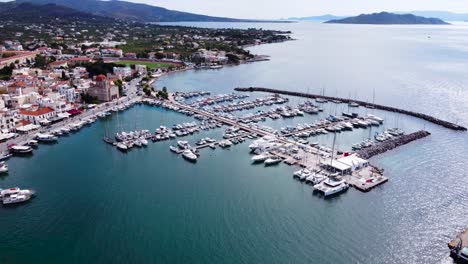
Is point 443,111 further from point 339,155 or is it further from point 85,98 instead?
point 85,98

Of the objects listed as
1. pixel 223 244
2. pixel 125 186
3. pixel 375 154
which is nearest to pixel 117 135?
pixel 125 186

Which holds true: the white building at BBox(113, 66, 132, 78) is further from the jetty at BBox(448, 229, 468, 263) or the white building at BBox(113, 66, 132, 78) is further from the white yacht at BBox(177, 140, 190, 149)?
the jetty at BBox(448, 229, 468, 263)

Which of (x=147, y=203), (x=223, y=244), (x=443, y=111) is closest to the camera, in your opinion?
(x=223, y=244)

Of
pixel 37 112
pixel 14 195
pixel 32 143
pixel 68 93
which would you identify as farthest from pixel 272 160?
pixel 68 93

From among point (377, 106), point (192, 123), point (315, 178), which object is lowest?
point (315, 178)

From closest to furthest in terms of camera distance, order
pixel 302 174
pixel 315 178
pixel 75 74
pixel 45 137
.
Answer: pixel 315 178
pixel 302 174
pixel 45 137
pixel 75 74

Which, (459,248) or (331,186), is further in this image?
(331,186)

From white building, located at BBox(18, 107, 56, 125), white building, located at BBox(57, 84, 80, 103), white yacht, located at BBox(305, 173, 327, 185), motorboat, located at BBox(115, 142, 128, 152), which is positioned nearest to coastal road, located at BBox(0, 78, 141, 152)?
white building, located at BBox(18, 107, 56, 125)

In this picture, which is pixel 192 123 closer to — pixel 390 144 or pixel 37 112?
pixel 37 112
